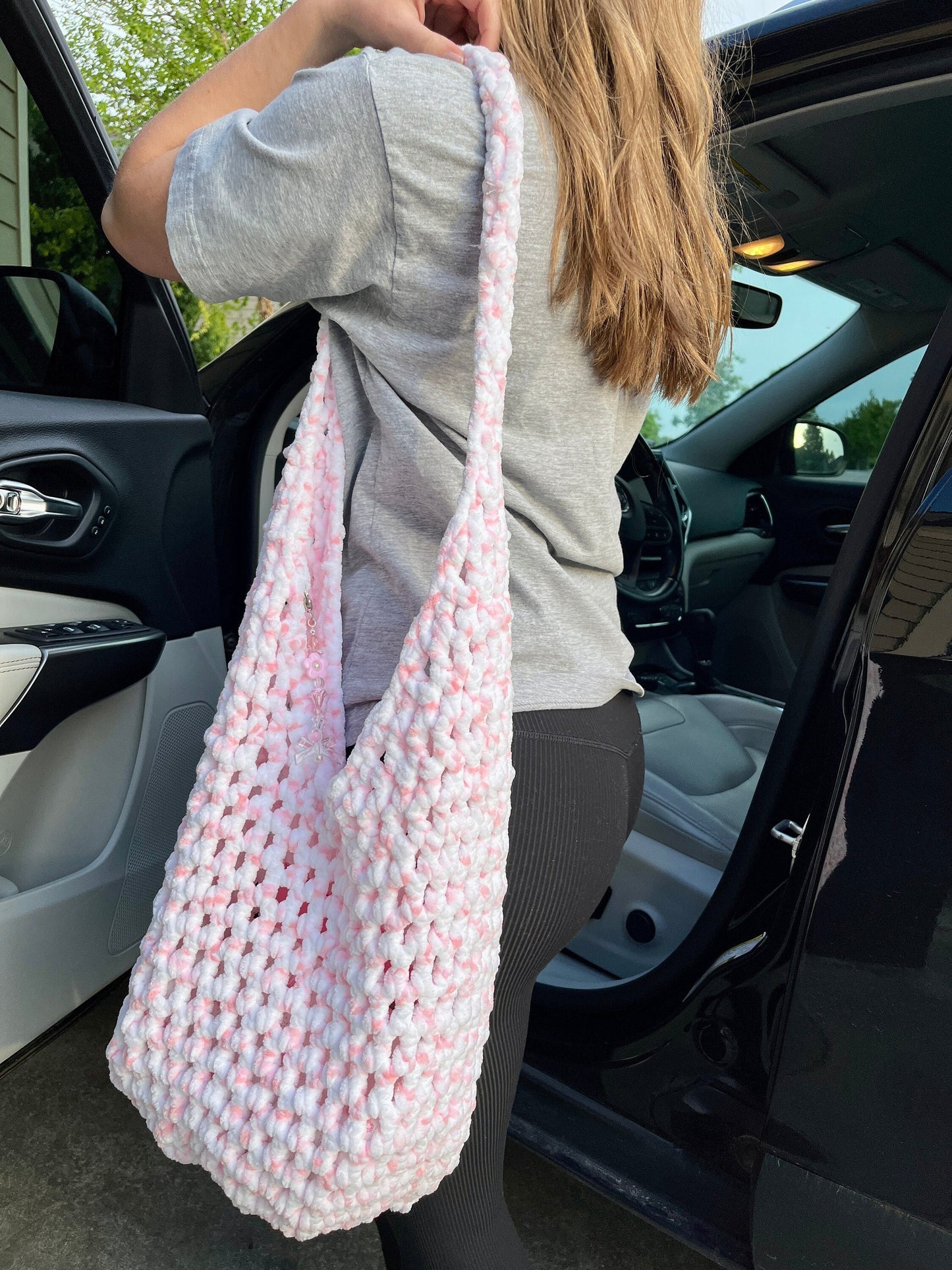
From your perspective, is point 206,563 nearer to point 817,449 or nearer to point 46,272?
point 46,272

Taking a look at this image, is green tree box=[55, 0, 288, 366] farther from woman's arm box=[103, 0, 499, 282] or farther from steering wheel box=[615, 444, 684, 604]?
woman's arm box=[103, 0, 499, 282]

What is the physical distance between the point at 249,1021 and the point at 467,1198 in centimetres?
31

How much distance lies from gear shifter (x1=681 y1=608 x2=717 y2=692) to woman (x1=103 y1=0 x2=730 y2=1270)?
6.09 ft

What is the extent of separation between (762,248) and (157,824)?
1632mm

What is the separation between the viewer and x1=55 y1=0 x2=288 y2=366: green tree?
380 cm

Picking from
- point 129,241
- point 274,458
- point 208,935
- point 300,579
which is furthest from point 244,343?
point 208,935

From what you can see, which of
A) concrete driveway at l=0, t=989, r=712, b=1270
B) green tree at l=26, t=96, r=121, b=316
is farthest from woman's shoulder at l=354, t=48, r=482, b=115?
concrete driveway at l=0, t=989, r=712, b=1270

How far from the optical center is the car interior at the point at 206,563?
1.34m

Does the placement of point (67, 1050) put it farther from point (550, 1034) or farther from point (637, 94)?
point (637, 94)

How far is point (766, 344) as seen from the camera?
8.80 feet

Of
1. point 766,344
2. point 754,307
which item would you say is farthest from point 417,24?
point 766,344

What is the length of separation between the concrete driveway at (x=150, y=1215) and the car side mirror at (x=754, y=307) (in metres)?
1.73

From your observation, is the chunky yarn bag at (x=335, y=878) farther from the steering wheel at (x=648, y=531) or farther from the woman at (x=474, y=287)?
the steering wheel at (x=648, y=531)

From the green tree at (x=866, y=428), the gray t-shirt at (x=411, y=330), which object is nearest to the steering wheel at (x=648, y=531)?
the green tree at (x=866, y=428)
